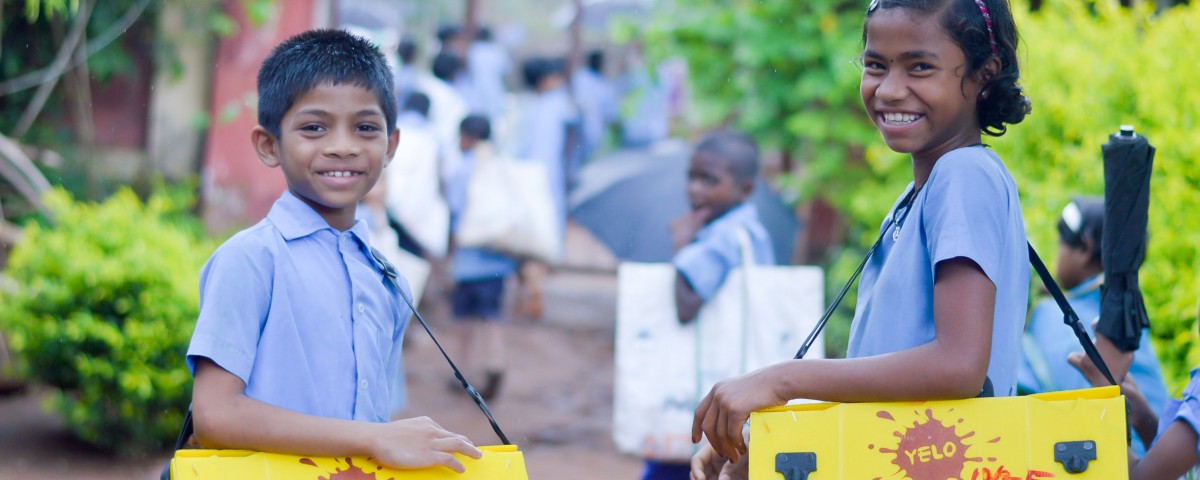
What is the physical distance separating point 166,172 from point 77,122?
0.60 meters

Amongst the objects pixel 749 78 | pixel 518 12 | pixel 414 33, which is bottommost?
pixel 749 78

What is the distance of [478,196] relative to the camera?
21.0 ft

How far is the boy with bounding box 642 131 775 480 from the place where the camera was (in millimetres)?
3740

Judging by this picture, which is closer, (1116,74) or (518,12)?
(1116,74)

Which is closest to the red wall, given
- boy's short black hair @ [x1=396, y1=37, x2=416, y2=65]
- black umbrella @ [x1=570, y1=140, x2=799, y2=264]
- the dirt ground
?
the dirt ground

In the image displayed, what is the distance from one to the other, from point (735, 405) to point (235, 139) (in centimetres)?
624

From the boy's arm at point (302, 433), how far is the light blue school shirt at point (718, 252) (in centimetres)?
189

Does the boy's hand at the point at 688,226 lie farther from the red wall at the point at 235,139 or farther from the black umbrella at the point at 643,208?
the red wall at the point at 235,139

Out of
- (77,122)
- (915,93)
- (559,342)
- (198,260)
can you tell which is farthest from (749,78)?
(915,93)

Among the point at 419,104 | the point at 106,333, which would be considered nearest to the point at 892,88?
the point at 106,333

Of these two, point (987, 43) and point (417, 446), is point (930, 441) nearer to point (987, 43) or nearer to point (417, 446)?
point (987, 43)

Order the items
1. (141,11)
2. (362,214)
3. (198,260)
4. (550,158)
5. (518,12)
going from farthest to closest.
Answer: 1. (518,12)
2. (550,158)
3. (141,11)
4. (362,214)
5. (198,260)

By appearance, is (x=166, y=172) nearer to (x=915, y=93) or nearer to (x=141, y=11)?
(x=141, y=11)

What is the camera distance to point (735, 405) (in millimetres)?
1847
